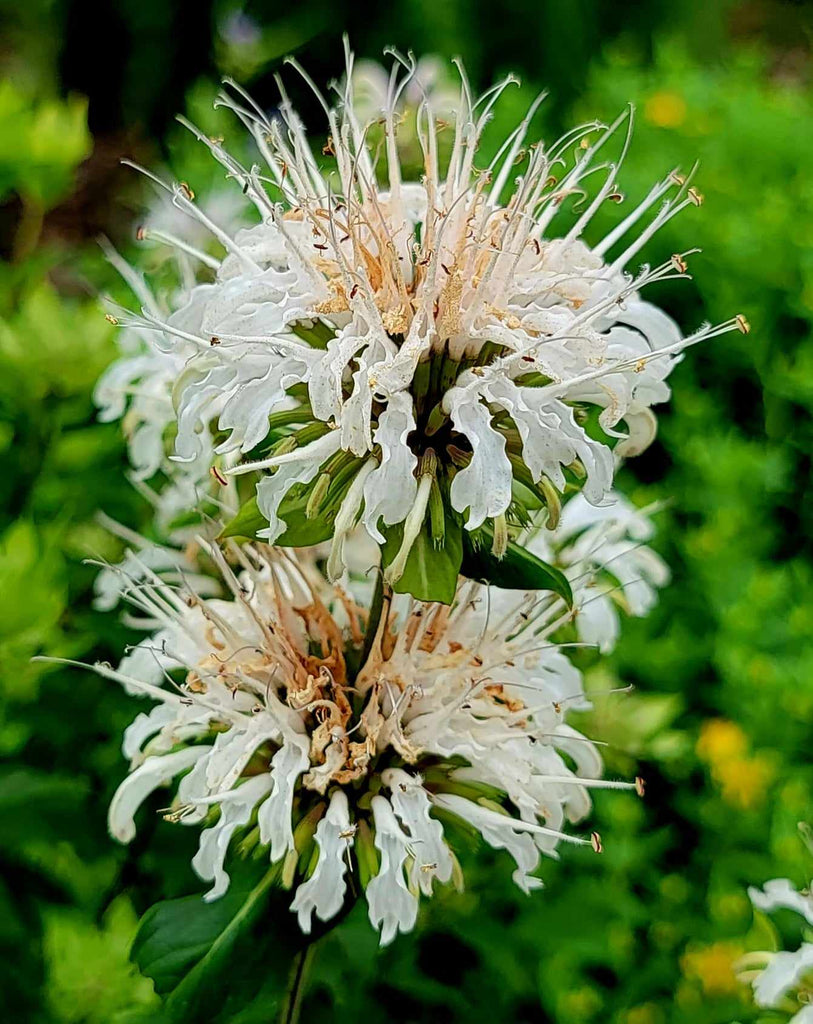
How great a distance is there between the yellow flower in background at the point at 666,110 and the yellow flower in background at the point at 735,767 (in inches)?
48.8

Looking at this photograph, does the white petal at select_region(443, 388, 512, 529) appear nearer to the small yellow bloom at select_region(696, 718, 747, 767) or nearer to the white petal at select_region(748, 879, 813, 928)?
the white petal at select_region(748, 879, 813, 928)

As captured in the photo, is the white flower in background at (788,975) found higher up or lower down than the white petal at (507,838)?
lower down

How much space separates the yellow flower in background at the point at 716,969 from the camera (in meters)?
1.08

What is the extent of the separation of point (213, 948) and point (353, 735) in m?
0.17

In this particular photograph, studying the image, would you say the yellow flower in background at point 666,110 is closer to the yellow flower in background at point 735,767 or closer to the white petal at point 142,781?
the yellow flower in background at point 735,767

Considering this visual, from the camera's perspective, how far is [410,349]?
597 mm

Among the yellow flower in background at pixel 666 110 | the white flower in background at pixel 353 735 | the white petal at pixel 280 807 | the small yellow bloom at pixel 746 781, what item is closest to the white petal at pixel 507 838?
the white flower in background at pixel 353 735

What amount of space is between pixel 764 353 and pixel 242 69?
40.8 inches

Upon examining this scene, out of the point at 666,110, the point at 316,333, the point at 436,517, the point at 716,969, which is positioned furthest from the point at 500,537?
the point at 666,110

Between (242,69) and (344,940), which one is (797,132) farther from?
(344,940)

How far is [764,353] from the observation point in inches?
69.0

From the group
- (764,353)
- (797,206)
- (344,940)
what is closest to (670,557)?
(764,353)

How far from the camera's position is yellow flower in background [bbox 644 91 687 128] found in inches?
80.7

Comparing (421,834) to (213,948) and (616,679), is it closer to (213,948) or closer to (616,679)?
(213,948)
